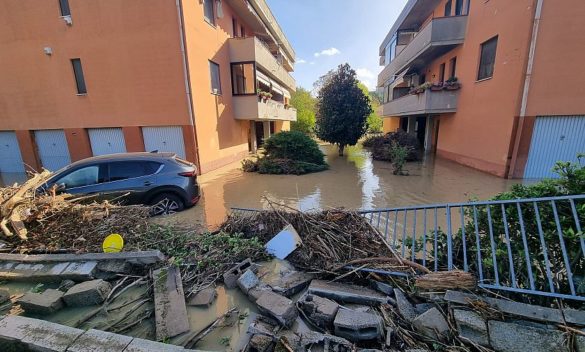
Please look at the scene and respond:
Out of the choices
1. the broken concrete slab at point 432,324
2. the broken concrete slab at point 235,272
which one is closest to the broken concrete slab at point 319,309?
the broken concrete slab at point 432,324

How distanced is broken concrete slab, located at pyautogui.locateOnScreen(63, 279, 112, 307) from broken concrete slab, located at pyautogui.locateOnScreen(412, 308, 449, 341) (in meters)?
3.28

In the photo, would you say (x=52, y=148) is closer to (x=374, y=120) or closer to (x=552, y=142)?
(x=552, y=142)

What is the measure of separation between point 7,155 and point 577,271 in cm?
2189

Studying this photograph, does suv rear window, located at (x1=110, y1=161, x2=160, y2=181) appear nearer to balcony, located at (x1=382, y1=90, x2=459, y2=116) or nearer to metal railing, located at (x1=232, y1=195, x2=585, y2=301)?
metal railing, located at (x1=232, y1=195, x2=585, y2=301)

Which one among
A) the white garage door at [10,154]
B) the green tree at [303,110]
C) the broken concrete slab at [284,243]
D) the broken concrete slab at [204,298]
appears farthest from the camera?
the green tree at [303,110]

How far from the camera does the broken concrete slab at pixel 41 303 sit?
8.64 feet

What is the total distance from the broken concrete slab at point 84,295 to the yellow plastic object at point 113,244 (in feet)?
2.44

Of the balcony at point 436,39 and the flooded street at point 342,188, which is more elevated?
the balcony at point 436,39

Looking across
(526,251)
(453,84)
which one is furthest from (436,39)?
(526,251)

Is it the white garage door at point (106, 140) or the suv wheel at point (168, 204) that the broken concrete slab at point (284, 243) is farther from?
the white garage door at point (106, 140)

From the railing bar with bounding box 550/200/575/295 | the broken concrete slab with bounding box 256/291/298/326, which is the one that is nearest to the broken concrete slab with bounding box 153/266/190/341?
the broken concrete slab with bounding box 256/291/298/326

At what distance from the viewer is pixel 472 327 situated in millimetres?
1990

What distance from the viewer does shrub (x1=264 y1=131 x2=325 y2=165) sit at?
1258 cm

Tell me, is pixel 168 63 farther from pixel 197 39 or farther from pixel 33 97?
pixel 33 97
